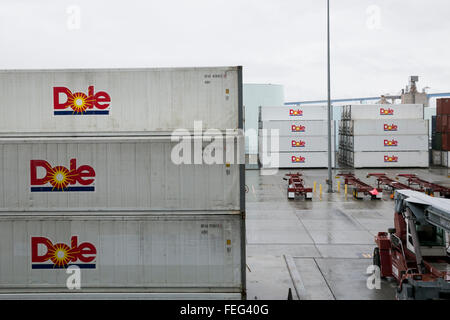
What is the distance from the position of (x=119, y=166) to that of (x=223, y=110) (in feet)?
8.51

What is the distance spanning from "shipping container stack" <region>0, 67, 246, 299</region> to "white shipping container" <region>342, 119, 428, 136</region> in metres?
35.8

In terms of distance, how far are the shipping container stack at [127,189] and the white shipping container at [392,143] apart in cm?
3562

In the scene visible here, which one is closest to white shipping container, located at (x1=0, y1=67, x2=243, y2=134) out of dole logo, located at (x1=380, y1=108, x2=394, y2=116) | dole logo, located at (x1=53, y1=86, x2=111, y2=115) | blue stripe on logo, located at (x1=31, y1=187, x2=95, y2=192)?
dole logo, located at (x1=53, y1=86, x2=111, y2=115)

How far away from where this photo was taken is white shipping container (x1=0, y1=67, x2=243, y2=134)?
10.2m

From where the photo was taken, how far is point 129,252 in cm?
1024

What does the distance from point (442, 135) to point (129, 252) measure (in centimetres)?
4344

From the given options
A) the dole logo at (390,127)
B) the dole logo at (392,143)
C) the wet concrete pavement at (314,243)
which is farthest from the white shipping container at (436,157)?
the wet concrete pavement at (314,243)

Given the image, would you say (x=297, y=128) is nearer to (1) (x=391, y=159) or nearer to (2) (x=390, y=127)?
(2) (x=390, y=127)

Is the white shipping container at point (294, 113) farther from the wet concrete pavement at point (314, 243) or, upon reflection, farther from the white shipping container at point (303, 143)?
the wet concrete pavement at point (314, 243)

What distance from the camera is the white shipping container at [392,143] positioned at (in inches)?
1710

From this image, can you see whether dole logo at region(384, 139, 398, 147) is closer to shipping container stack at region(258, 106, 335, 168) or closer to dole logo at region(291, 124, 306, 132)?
shipping container stack at region(258, 106, 335, 168)

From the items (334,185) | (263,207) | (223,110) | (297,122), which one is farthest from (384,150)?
(223,110)
